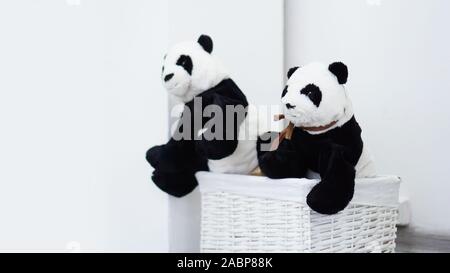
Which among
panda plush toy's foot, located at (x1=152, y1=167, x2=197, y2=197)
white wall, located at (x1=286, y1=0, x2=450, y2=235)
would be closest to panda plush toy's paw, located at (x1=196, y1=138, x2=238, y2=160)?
panda plush toy's foot, located at (x1=152, y1=167, x2=197, y2=197)

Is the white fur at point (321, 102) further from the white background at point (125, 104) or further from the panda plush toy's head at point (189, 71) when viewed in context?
the white background at point (125, 104)

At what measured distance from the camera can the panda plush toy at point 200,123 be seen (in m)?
1.11

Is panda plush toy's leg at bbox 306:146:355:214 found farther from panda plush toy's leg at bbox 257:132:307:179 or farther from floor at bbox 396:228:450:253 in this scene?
floor at bbox 396:228:450:253

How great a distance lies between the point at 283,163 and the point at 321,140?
96 millimetres

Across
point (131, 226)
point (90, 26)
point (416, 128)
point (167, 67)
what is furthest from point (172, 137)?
point (416, 128)

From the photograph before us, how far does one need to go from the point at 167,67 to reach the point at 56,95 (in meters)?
0.34

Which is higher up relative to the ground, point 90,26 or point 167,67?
point 90,26

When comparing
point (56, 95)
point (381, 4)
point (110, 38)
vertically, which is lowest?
point (56, 95)

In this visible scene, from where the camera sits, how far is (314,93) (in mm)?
1009

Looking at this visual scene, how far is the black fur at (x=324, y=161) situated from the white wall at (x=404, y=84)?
1.53 feet

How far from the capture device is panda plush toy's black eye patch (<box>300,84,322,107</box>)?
39.6 inches

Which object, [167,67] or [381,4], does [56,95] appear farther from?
[381,4]

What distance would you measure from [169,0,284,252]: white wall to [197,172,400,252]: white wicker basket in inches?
3.7

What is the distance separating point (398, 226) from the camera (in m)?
1.48
